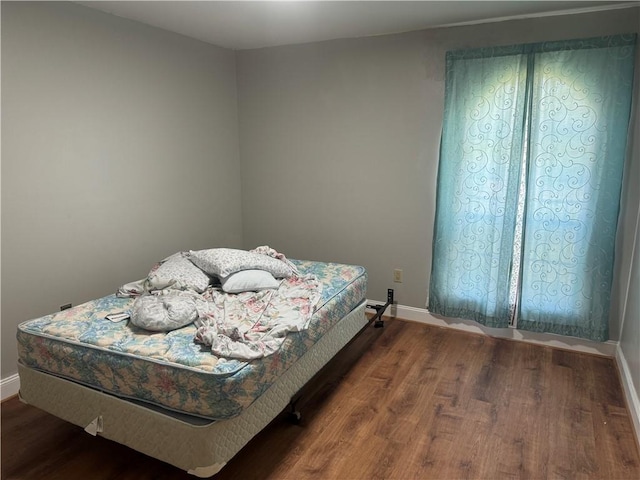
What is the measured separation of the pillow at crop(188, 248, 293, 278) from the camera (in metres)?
2.70

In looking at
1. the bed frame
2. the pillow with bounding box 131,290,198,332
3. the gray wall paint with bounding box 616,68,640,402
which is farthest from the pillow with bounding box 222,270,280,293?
the gray wall paint with bounding box 616,68,640,402

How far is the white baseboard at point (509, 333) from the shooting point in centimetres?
302

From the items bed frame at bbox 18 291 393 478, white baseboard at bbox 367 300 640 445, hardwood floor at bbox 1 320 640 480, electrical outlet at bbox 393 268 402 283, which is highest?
electrical outlet at bbox 393 268 402 283

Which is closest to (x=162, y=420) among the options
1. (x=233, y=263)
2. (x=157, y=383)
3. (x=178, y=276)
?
→ (x=157, y=383)

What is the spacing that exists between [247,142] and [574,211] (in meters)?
2.79

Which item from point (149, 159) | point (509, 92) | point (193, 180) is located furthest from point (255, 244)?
point (509, 92)

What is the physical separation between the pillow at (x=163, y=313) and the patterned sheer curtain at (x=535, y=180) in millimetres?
2031

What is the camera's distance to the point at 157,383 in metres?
1.75

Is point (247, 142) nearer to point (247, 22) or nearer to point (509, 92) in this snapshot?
point (247, 22)

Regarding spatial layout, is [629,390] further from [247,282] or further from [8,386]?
[8,386]

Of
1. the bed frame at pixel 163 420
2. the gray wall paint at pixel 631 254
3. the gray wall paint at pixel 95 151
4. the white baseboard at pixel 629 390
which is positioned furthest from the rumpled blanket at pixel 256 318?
the gray wall paint at pixel 631 254

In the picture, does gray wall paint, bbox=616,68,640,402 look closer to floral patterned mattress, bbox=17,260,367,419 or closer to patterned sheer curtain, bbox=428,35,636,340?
patterned sheer curtain, bbox=428,35,636,340

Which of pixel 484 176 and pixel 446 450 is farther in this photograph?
pixel 484 176

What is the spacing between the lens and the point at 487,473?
1.93 m
